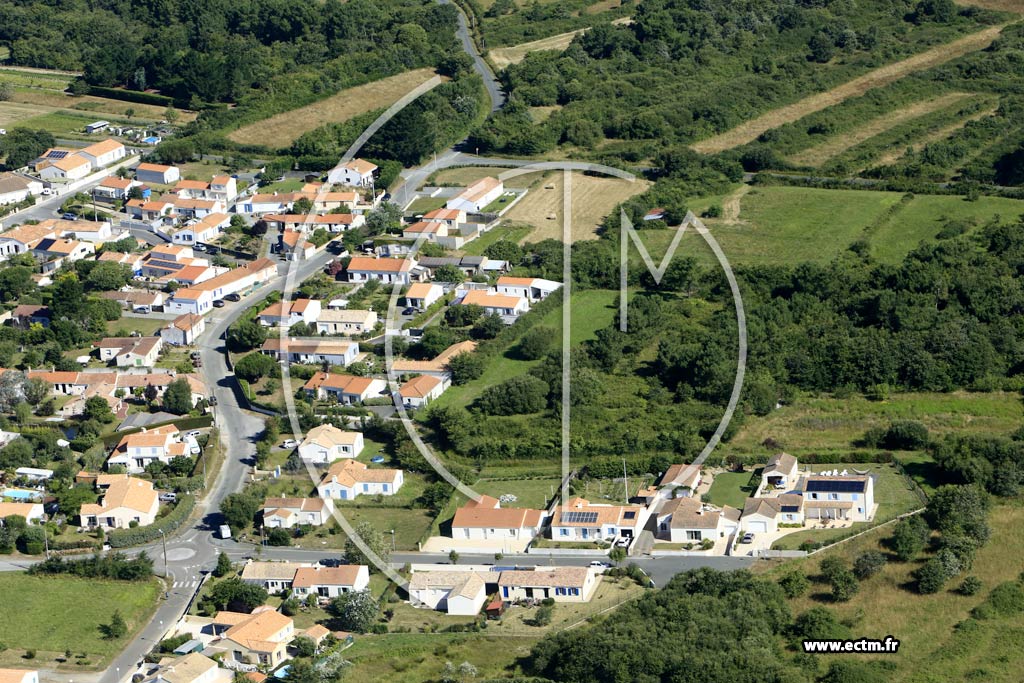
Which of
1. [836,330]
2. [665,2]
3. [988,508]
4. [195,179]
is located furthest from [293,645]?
[665,2]

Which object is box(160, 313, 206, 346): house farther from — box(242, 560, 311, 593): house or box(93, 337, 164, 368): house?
box(242, 560, 311, 593): house

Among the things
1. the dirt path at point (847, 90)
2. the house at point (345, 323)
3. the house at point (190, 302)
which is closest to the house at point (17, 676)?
the house at point (345, 323)

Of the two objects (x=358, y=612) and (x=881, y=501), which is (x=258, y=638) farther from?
(x=881, y=501)

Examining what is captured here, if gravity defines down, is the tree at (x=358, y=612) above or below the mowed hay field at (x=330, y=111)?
below

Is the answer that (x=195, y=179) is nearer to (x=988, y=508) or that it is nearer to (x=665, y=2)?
(x=665, y=2)

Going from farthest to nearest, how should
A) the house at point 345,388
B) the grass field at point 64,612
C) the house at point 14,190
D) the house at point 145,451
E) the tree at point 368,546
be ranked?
the house at point 14,190, the house at point 345,388, the house at point 145,451, the tree at point 368,546, the grass field at point 64,612

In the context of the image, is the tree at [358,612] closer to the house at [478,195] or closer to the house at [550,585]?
the house at [550,585]
